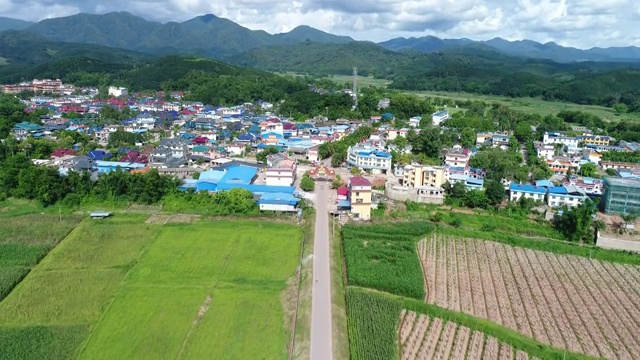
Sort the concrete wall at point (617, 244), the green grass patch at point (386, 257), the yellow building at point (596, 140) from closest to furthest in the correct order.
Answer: the green grass patch at point (386, 257) < the concrete wall at point (617, 244) < the yellow building at point (596, 140)

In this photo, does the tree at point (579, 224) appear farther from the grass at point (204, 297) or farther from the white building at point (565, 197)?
the grass at point (204, 297)

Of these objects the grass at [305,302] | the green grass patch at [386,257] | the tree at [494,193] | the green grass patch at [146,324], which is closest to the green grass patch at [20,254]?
the green grass patch at [146,324]

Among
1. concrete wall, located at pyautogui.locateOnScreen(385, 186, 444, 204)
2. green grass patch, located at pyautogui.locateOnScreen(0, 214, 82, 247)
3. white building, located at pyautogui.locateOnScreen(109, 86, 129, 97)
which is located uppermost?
white building, located at pyautogui.locateOnScreen(109, 86, 129, 97)

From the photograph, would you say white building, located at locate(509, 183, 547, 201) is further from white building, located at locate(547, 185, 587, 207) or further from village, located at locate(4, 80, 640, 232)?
white building, located at locate(547, 185, 587, 207)

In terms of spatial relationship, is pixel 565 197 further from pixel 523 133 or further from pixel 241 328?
pixel 241 328

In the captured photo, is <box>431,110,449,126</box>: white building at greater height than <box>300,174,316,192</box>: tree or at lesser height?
greater

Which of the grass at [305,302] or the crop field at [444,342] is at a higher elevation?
the grass at [305,302]

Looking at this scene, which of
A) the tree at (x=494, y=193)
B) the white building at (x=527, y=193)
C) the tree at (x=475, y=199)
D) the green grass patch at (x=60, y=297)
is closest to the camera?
the green grass patch at (x=60, y=297)

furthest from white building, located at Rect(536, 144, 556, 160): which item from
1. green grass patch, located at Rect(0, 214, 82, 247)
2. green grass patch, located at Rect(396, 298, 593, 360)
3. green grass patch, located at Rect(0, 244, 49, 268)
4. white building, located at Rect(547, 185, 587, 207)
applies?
green grass patch, located at Rect(0, 244, 49, 268)
